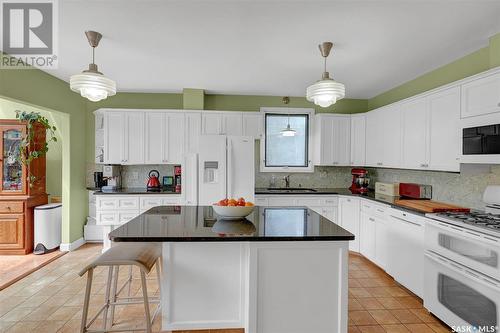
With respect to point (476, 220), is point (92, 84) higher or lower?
higher

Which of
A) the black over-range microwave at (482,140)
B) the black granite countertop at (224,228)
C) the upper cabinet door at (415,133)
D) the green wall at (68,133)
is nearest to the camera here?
the black granite countertop at (224,228)

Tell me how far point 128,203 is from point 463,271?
419 centimetres

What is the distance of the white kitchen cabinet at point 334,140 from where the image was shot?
4.92 meters

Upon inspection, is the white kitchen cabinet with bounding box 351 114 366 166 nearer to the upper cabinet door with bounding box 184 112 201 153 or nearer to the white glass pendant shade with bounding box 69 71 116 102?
the upper cabinet door with bounding box 184 112 201 153

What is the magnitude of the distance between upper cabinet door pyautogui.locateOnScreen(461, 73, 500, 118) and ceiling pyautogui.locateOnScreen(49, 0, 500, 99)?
1.63 ft

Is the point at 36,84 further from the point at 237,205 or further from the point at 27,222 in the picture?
the point at 237,205

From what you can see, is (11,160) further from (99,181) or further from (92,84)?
(92,84)

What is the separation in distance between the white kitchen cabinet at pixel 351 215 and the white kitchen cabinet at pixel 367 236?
0.09 m

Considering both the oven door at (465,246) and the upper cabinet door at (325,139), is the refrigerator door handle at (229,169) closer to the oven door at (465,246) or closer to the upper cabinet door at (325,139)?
the upper cabinet door at (325,139)

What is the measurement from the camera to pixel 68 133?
4473 millimetres
